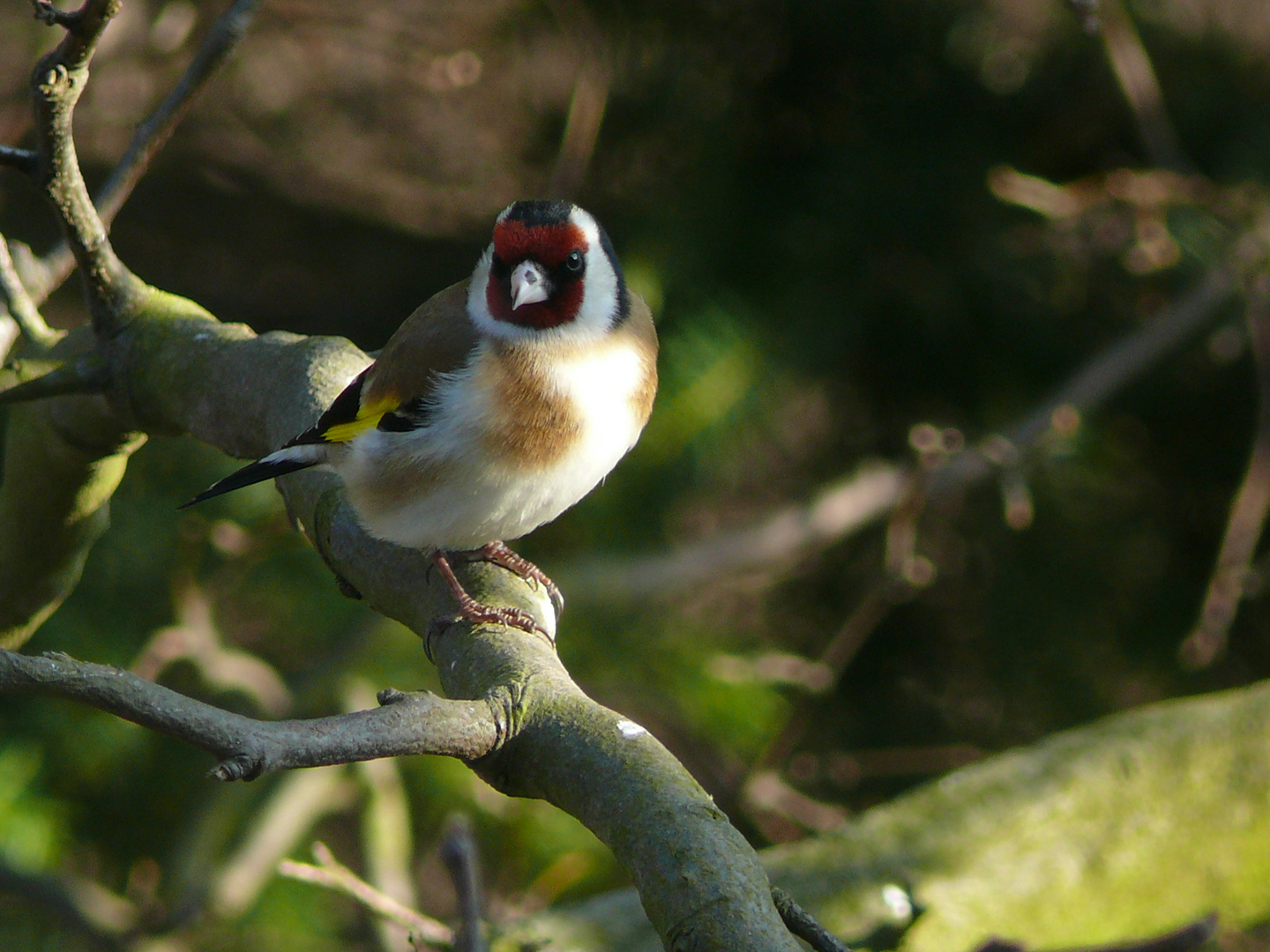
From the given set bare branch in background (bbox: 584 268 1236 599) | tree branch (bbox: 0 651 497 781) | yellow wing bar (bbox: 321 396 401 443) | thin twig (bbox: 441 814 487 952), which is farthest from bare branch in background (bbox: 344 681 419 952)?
thin twig (bbox: 441 814 487 952)

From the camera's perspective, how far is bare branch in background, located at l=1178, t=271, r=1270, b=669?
3.22m

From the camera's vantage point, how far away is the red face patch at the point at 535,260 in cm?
212

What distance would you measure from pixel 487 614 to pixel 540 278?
2.18ft

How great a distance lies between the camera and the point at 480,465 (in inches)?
77.7

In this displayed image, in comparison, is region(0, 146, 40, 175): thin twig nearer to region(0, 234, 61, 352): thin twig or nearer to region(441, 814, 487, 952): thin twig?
region(0, 234, 61, 352): thin twig

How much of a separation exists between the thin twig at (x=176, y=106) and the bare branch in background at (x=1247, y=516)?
256cm

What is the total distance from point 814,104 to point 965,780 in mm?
1884

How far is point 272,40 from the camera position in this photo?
4.59 metres

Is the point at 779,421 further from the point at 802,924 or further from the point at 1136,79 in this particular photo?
the point at 802,924

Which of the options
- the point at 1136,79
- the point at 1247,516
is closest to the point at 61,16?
the point at 1136,79

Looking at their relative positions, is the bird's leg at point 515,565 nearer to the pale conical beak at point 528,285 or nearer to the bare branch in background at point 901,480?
the pale conical beak at point 528,285

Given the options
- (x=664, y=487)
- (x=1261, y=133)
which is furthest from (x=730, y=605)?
(x=1261, y=133)

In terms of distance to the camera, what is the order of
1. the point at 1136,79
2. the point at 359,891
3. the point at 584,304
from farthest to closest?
the point at 1136,79
the point at 584,304
the point at 359,891

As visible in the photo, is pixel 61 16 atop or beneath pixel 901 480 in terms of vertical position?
atop
